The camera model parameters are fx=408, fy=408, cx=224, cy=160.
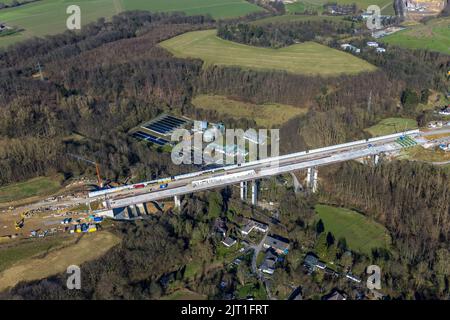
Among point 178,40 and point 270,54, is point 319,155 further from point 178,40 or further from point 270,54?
point 178,40

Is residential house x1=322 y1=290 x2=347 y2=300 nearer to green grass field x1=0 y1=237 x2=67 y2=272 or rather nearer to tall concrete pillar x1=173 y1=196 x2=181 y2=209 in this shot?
tall concrete pillar x1=173 y1=196 x2=181 y2=209

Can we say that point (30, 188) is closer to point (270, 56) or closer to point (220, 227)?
point (220, 227)

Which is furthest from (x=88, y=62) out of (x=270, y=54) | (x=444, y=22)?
(x=444, y=22)

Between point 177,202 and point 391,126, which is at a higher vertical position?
point 391,126

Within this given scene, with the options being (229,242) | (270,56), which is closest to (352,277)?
(229,242)

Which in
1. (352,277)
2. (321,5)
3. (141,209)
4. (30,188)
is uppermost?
(321,5)

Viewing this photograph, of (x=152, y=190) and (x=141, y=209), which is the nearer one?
(x=141, y=209)

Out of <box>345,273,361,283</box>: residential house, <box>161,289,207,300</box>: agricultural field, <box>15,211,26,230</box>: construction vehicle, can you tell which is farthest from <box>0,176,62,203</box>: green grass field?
<box>345,273,361,283</box>: residential house

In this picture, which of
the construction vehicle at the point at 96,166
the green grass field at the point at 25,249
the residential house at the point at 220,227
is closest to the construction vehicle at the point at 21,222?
the green grass field at the point at 25,249

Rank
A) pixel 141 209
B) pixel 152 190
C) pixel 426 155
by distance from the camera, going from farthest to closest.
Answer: pixel 426 155 → pixel 152 190 → pixel 141 209
